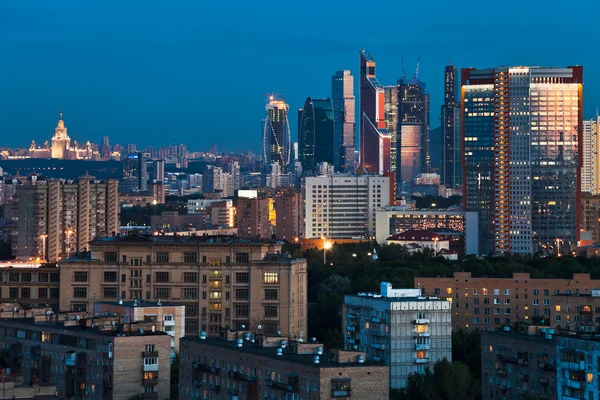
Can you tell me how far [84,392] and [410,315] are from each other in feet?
29.4

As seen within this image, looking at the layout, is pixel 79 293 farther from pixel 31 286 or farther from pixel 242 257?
pixel 242 257

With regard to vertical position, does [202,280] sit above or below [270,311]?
above

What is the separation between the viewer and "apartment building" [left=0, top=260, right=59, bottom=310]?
193ft

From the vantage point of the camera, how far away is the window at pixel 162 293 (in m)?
57.3

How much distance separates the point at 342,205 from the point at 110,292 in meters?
69.1

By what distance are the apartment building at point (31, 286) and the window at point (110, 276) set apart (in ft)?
6.68

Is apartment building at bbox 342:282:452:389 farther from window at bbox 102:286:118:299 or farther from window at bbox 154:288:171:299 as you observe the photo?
window at bbox 102:286:118:299

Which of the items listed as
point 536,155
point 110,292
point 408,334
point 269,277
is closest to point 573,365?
point 408,334

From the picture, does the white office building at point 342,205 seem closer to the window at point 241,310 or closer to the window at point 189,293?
the window at point 189,293

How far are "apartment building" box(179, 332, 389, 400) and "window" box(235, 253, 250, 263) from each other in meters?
16.0

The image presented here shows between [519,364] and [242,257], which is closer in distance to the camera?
[519,364]

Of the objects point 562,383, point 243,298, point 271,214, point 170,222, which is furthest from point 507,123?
point 562,383

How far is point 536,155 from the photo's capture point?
4540 inches

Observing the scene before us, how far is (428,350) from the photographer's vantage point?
4406 centimetres
